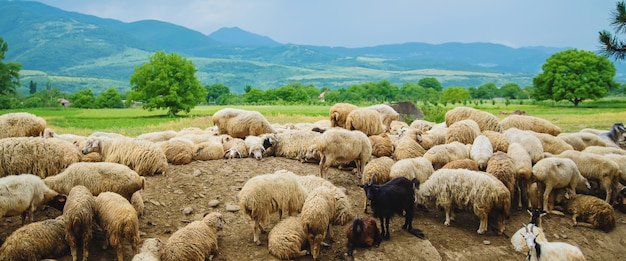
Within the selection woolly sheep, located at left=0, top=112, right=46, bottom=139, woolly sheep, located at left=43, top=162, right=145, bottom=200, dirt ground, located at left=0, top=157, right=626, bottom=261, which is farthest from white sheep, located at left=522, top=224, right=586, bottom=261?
woolly sheep, located at left=0, top=112, right=46, bottom=139

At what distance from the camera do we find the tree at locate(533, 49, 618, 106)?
4959cm

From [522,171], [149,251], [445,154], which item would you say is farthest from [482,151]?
[149,251]

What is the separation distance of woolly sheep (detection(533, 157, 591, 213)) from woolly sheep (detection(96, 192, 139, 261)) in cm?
874

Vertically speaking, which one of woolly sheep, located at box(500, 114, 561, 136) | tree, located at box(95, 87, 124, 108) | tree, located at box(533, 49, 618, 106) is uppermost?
tree, located at box(533, 49, 618, 106)

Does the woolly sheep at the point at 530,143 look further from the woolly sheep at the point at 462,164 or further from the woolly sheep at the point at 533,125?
the woolly sheep at the point at 533,125

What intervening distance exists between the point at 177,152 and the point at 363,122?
6.09 metres

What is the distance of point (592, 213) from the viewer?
954 centimetres

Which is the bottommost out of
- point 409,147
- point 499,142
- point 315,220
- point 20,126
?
point 315,220

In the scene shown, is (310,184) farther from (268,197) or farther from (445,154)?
(445,154)

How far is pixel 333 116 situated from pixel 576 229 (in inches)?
313

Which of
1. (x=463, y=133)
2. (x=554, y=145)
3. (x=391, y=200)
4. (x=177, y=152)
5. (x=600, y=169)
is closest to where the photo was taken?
(x=391, y=200)

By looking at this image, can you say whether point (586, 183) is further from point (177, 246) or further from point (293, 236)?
point (177, 246)

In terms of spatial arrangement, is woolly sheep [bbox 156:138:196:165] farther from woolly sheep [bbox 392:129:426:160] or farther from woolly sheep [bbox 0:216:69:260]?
woolly sheep [bbox 392:129:426:160]

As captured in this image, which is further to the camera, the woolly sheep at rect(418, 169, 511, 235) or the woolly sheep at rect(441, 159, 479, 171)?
the woolly sheep at rect(441, 159, 479, 171)
